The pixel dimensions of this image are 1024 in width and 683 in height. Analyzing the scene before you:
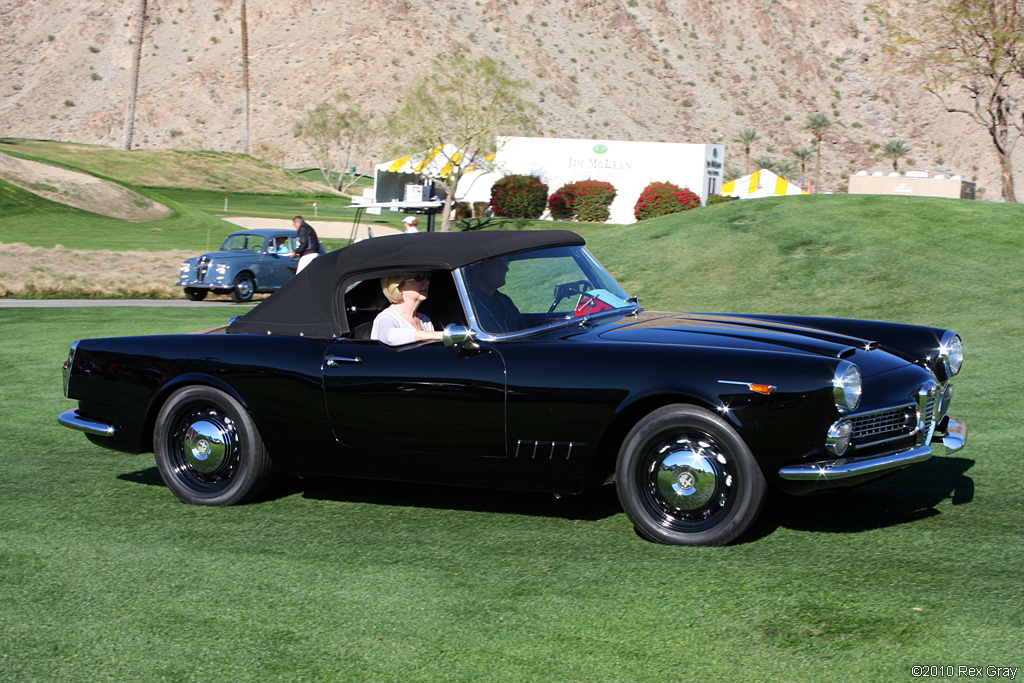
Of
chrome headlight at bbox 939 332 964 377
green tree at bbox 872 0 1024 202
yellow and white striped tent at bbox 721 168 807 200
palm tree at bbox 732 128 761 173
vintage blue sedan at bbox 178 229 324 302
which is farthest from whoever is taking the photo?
palm tree at bbox 732 128 761 173

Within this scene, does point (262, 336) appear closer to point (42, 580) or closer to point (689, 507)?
point (42, 580)

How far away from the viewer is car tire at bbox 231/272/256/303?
21.0m

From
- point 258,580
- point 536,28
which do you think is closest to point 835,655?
point 258,580

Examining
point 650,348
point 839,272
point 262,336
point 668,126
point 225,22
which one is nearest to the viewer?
point 650,348

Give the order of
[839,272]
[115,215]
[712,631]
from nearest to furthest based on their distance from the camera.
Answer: [712,631], [839,272], [115,215]

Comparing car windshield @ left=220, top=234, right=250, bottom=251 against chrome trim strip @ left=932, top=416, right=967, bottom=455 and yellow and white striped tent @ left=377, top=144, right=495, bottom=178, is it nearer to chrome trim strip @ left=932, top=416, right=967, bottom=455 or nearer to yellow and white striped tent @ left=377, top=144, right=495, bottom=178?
yellow and white striped tent @ left=377, top=144, right=495, bottom=178

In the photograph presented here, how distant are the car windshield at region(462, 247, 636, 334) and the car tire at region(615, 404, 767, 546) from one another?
98cm

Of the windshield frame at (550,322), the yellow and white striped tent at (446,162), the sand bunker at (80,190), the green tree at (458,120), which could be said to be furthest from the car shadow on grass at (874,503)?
the sand bunker at (80,190)

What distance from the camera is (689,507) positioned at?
4320mm

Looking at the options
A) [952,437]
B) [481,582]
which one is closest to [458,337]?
[481,582]

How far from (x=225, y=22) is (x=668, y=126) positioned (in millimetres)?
43849

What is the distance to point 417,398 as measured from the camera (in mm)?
4758

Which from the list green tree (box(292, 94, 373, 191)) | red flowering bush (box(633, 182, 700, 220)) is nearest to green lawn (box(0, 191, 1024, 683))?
red flowering bush (box(633, 182, 700, 220))

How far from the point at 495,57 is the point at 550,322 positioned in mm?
86222
